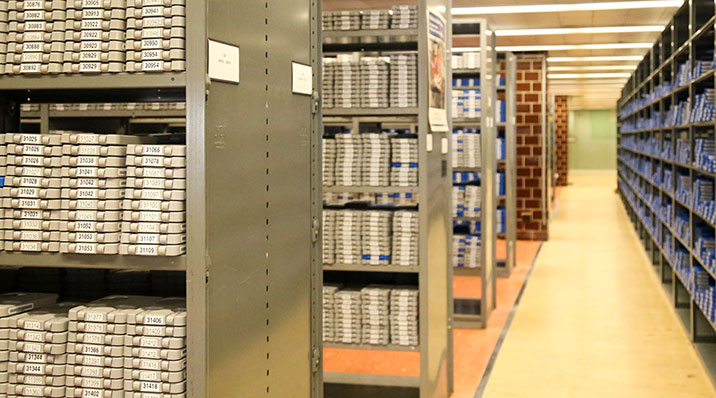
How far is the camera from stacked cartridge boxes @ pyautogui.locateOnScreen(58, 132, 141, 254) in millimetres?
2266

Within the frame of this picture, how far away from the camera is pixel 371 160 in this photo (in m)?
4.68

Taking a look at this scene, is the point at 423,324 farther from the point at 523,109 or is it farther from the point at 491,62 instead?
the point at 523,109

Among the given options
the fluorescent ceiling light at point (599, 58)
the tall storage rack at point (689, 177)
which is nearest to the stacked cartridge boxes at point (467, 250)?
the tall storage rack at point (689, 177)

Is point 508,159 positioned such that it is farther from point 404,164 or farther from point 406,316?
point 406,316

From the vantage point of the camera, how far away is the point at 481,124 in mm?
7207

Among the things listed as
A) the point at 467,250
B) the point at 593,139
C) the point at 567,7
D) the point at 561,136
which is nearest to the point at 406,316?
the point at 467,250

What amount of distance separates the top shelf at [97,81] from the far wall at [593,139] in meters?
41.4

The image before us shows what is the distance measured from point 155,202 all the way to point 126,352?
432mm

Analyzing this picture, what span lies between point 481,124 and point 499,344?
6.51ft

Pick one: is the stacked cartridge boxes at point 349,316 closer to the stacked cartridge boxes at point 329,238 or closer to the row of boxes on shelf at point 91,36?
the stacked cartridge boxes at point 329,238

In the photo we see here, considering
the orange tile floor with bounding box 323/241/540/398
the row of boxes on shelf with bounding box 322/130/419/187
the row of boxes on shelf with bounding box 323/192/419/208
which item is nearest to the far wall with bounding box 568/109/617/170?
the row of boxes on shelf with bounding box 323/192/419/208

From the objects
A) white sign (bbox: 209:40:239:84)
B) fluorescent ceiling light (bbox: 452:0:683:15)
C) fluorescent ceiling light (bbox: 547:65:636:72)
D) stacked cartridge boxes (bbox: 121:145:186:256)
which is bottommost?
stacked cartridge boxes (bbox: 121:145:186:256)

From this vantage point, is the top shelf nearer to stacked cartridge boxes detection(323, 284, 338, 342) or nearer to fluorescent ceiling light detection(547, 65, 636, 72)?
stacked cartridge boxes detection(323, 284, 338, 342)

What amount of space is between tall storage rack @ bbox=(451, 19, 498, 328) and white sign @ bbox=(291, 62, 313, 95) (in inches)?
170
